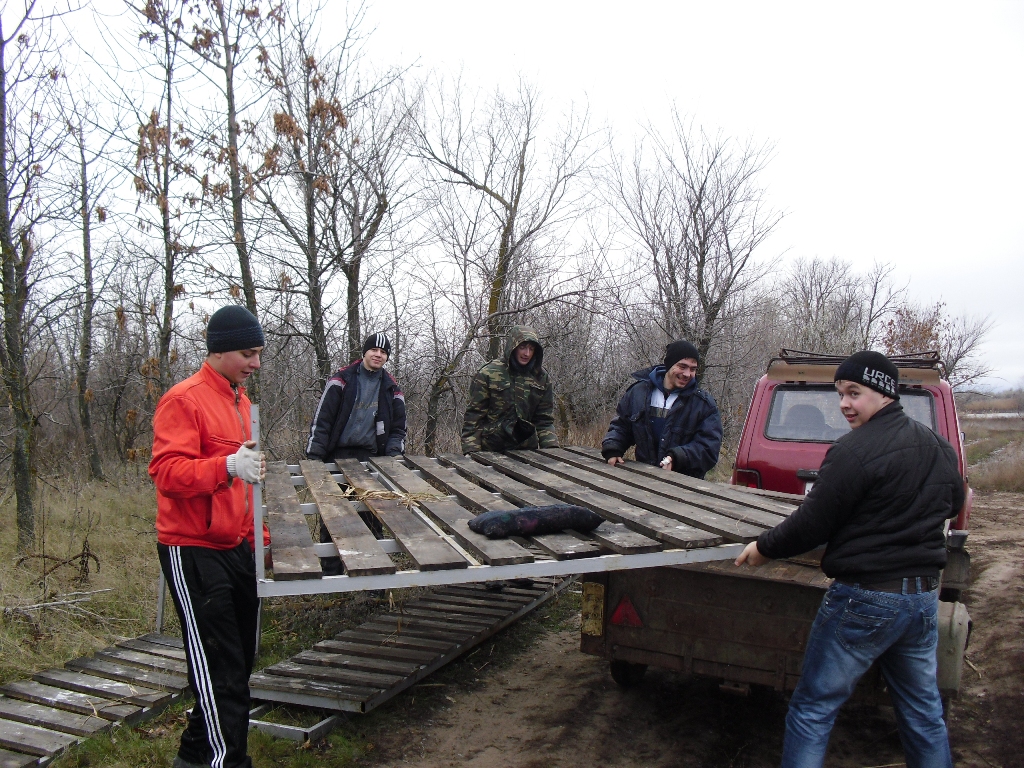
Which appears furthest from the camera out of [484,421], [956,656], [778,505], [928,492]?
[484,421]

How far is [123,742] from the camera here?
3545 mm

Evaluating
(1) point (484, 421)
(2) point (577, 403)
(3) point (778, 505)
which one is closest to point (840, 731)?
(3) point (778, 505)

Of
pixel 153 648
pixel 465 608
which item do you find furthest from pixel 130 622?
pixel 465 608

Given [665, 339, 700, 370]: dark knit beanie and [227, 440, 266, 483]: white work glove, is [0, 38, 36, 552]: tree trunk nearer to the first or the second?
[227, 440, 266, 483]: white work glove

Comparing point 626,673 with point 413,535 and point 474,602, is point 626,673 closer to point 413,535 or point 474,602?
point 474,602

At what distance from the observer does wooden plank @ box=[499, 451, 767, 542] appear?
3.16 metres

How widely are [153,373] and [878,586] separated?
745 centimetres

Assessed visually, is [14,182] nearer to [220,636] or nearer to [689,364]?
[220,636]

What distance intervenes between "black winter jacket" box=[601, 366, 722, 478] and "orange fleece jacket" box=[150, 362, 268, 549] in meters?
2.64

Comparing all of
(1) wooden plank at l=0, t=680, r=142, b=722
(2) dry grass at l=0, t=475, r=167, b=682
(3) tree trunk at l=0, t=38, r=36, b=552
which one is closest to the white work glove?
(1) wooden plank at l=0, t=680, r=142, b=722

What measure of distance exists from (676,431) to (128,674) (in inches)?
144

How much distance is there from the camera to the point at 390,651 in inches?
180

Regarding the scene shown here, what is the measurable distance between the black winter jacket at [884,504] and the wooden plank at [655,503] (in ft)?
0.93

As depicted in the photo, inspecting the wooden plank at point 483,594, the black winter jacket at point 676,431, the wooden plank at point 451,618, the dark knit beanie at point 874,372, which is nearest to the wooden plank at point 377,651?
the wooden plank at point 451,618
